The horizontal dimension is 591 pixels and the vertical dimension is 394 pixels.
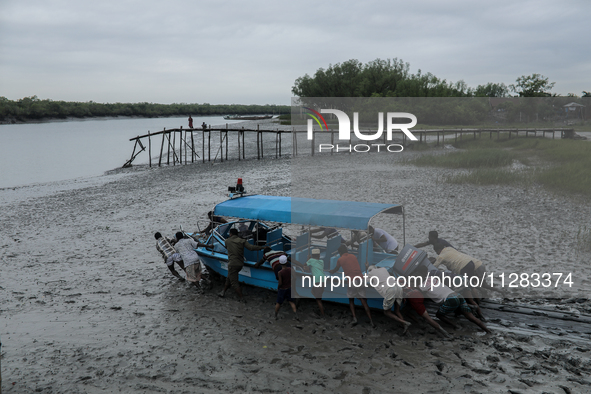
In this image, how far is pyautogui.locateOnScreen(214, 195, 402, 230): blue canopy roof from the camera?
8336 mm

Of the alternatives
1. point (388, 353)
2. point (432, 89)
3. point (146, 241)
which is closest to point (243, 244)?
point (388, 353)

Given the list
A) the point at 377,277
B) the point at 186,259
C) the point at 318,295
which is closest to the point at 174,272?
the point at 186,259

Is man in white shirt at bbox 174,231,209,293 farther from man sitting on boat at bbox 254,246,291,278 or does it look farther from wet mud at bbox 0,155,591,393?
man sitting on boat at bbox 254,246,291,278

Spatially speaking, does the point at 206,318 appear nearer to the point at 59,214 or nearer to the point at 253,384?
the point at 253,384

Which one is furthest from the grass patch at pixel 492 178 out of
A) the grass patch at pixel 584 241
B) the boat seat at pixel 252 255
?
the boat seat at pixel 252 255

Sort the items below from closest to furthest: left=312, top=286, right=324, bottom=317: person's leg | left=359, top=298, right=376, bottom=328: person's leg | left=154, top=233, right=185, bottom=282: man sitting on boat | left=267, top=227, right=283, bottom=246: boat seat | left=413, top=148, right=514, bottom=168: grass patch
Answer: left=359, top=298, right=376, bottom=328: person's leg
left=312, top=286, right=324, bottom=317: person's leg
left=154, top=233, right=185, bottom=282: man sitting on boat
left=267, top=227, right=283, bottom=246: boat seat
left=413, top=148, right=514, bottom=168: grass patch

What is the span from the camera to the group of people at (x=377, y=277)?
24.3 ft

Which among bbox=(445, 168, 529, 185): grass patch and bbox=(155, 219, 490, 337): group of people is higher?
bbox=(445, 168, 529, 185): grass patch

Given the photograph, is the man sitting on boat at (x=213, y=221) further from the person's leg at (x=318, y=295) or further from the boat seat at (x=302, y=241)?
the person's leg at (x=318, y=295)

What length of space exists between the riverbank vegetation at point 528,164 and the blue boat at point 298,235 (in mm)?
12558

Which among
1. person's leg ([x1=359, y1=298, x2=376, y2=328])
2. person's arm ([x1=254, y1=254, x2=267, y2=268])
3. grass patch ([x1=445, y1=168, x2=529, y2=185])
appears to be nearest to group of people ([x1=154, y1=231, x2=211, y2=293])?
person's arm ([x1=254, y1=254, x2=267, y2=268])

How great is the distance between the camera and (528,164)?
2544 centimetres

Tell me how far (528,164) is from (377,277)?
72.1 ft

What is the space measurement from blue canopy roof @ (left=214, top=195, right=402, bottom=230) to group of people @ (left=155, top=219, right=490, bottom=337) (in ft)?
1.91
